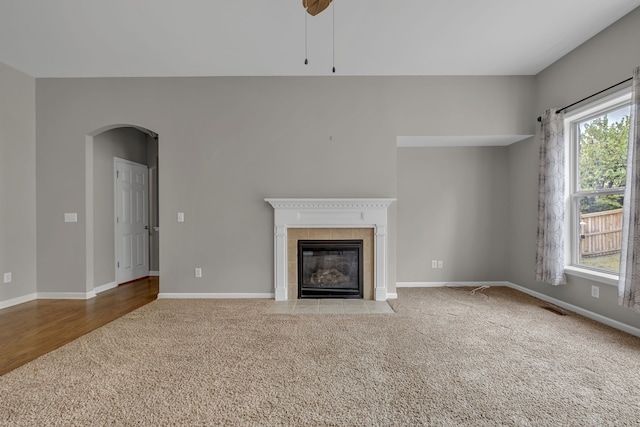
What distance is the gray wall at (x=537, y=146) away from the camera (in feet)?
9.37

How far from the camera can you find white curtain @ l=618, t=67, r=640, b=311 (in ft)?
8.39

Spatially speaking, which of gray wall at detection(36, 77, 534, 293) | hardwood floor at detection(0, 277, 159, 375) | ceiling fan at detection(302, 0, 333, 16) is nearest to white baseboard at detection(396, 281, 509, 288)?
gray wall at detection(36, 77, 534, 293)

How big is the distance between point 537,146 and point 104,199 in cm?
598

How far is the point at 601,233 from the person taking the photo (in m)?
3.26

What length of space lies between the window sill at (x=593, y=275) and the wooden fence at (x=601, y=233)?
0.61 feet

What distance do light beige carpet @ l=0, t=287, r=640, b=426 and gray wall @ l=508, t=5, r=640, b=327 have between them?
15.0 inches

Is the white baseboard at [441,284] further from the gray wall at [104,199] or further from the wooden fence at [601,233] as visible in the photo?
the gray wall at [104,199]

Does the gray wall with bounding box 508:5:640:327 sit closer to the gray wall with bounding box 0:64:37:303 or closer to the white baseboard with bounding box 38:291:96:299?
the white baseboard with bounding box 38:291:96:299

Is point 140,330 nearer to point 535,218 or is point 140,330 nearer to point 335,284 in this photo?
point 335,284

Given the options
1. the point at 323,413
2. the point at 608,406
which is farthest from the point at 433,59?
the point at 323,413

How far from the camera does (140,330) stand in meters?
2.91

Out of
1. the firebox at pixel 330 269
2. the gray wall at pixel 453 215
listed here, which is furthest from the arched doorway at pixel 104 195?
the gray wall at pixel 453 215

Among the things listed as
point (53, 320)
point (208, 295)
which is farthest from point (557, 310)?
point (53, 320)

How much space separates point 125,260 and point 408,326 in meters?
4.43
